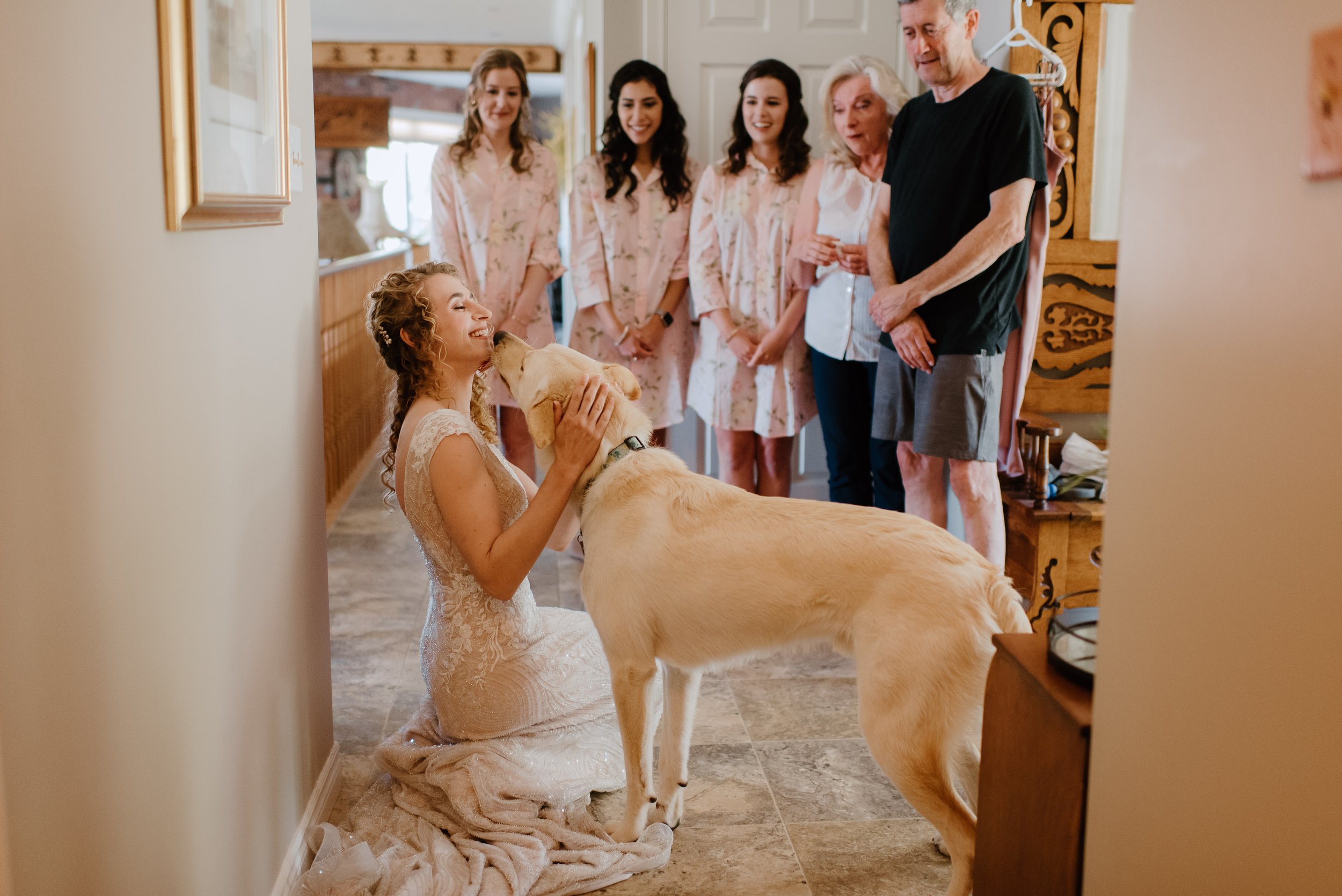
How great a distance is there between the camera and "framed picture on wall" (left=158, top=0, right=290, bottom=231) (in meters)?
1.24

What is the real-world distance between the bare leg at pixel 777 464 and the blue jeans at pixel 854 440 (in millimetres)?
221

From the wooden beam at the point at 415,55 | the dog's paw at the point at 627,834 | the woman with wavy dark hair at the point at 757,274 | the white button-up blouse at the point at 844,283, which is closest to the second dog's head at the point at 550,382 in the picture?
the dog's paw at the point at 627,834

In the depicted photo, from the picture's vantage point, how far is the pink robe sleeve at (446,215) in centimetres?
374

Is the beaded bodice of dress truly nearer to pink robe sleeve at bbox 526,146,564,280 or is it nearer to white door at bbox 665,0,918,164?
pink robe sleeve at bbox 526,146,564,280

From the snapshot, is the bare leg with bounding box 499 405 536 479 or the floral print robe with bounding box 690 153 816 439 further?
the bare leg with bounding box 499 405 536 479

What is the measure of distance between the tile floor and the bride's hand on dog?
52cm

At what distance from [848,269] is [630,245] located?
886mm

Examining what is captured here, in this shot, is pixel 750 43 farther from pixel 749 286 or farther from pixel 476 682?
pixel 476 682

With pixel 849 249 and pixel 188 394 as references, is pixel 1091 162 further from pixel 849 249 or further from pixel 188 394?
pixel 188 394

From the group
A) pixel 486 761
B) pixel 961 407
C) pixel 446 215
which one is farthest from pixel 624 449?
pixel 446 215

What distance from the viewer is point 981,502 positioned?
2.82 metres

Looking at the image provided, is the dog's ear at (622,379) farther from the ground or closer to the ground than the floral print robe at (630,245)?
closer to the ground

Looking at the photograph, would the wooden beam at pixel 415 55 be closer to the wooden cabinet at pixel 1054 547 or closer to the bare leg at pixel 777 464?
the bare leg at pixel 777 464

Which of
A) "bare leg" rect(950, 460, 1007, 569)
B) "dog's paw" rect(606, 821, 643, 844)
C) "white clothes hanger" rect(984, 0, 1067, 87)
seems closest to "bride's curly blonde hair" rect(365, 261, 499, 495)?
"dog's paw" rect(606, 821, 643, 844)
